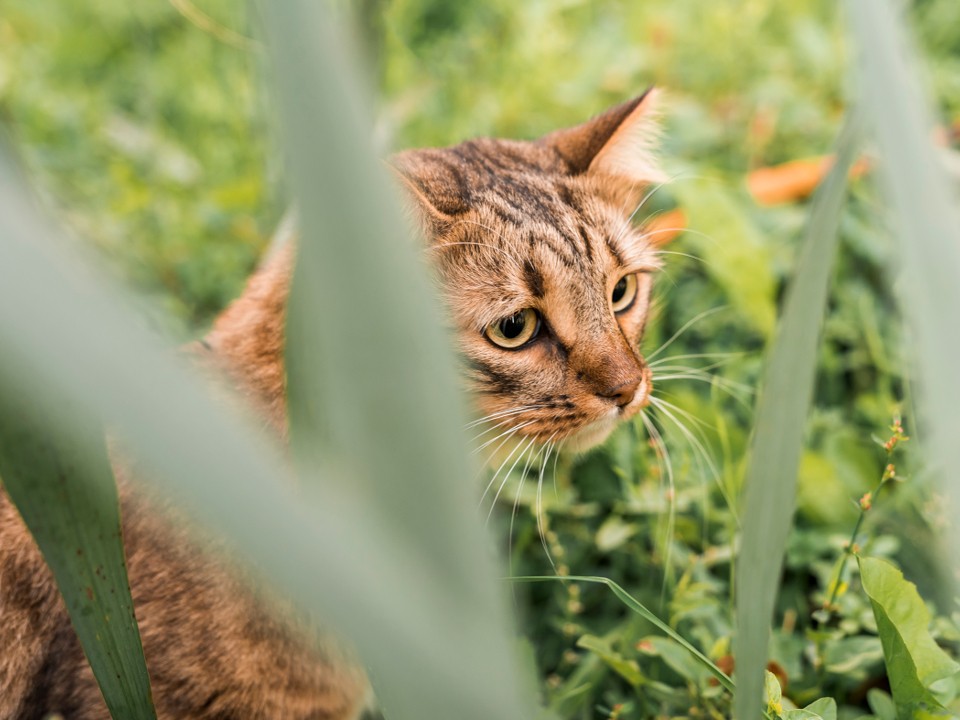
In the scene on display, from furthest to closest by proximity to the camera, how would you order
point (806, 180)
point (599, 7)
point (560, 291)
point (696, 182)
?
point (599, 7) < point (806, 180) < point (696, 182) < point (560, 291)

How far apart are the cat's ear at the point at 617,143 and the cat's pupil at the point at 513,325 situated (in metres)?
0.39

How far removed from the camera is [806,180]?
2559 mm

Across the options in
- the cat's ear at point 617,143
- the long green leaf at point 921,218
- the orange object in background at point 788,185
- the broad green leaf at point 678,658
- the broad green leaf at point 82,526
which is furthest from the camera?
the orange object in background at point 788,185

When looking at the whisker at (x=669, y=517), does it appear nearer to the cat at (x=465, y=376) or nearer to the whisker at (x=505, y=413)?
the cat at (x=465, y=376)

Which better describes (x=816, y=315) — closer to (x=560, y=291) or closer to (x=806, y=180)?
(x=560, y=291)

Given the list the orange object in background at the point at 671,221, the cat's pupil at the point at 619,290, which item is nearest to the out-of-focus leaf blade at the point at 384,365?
the cat's pupil at the point at 619,290

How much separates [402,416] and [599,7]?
333 centimetres

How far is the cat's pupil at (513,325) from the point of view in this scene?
1.38 metres

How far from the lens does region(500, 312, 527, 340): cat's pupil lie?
4.54 ft

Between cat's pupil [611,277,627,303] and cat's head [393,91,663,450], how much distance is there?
39 millimetres

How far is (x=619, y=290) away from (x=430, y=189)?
1.39 ft

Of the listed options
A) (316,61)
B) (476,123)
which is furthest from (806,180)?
(316,61)

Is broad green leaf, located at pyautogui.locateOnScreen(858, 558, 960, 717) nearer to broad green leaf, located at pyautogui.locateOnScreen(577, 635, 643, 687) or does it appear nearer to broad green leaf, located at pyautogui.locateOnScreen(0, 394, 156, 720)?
broad green leaf, located at pyautogui.locateOnScreen(577, 635, 643, 687)

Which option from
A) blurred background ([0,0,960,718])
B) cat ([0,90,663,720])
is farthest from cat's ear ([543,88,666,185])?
blurred background ([0,0,960,718])
